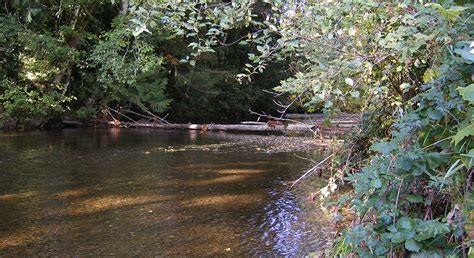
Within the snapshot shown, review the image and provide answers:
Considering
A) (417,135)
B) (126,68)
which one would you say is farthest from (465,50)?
(126,68)

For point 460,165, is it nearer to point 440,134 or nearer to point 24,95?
point 440,134

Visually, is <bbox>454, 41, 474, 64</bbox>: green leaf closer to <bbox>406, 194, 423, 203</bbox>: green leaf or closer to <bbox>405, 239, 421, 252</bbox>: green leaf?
<bbox>406, 194, 423, 203</bbox>: green leaf

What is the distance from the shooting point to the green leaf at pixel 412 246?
223 cm

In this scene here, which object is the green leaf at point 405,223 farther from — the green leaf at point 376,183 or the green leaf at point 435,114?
the green leaf at point 435,114

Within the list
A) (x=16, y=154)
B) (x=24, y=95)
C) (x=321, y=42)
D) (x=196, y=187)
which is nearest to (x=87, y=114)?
(x=24, y=95)

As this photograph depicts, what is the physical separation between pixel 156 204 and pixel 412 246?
5559 mm

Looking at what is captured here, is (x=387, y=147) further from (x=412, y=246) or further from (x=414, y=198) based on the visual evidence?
(x=412, y=246)

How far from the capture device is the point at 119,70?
2008 centimetres

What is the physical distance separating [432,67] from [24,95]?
1961 cm

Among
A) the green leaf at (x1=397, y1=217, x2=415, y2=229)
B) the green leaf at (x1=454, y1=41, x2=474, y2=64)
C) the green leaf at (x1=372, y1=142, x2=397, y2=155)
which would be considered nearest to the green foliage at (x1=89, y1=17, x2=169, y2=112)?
the green leaf at (x1=372, y1=142, x2=397, y2=155)

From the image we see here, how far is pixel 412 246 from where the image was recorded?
7.35ft

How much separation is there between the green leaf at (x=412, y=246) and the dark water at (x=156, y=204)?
3136 millimetres

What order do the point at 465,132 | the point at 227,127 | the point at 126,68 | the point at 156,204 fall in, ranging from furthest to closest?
the point at 126,68 < the point at 227,127 < the point at 156,204 < the point at 465,132

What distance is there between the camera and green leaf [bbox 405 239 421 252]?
2.23m
